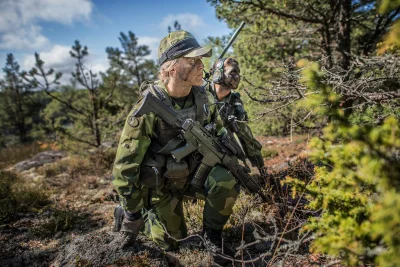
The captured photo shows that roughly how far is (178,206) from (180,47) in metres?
1.89

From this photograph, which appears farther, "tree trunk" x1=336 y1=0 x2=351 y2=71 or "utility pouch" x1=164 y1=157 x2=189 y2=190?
"tree trunk" x1=336 y1=0 x2=351 y2=71

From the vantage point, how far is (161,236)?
300 cm

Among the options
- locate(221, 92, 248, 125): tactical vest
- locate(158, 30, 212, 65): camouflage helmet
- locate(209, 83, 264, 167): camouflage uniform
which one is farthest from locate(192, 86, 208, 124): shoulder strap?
locate(209, 83, 264, 167): camouflage uniform

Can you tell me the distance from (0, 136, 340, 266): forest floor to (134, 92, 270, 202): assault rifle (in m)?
0.41

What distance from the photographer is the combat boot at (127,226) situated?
8.33 feet

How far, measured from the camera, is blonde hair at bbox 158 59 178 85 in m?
2.80

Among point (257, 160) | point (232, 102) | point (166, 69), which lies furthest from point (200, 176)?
point (232, 102)

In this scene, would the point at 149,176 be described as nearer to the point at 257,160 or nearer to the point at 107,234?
the point at 107,234

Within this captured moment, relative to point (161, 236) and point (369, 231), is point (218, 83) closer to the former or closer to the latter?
point (161, 236)

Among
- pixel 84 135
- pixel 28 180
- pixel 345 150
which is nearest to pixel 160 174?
pixel 345 150

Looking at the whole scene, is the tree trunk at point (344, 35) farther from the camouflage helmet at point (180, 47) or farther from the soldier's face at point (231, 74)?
the camouflage helmet at point (180, 47)

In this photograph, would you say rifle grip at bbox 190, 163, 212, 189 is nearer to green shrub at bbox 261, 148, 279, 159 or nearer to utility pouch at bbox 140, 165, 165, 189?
utility pouch at bbox 140, 165, 165, 189

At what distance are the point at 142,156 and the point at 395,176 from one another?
2.22m

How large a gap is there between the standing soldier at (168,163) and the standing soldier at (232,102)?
942mm
